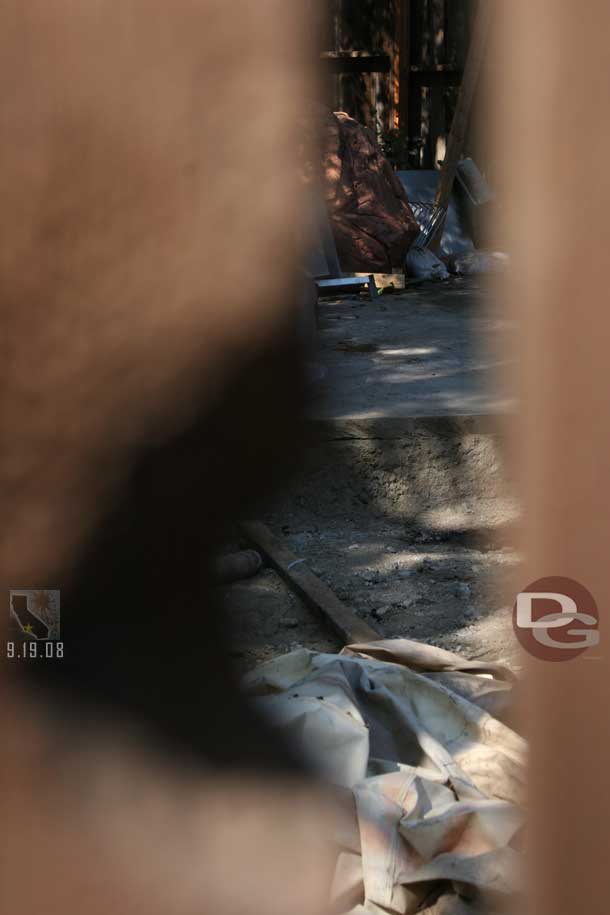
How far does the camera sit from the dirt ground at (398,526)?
308 cm

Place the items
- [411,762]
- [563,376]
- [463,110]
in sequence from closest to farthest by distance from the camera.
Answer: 1. [563,376]
2. [411,762]
3. [463,110]

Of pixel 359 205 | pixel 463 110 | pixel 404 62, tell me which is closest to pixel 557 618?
pixel 359 205

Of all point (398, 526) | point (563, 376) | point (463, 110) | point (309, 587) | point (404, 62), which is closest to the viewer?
point (563, 376)

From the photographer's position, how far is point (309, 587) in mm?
3100

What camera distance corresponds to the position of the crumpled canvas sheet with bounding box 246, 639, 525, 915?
59.4 inches

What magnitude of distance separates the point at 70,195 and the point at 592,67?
18.0 inches

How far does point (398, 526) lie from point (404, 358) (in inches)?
60.5

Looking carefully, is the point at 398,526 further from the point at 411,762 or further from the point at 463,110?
the point at 463,110

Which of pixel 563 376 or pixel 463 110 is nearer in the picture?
pixel 563 376

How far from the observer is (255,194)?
3.15 ft

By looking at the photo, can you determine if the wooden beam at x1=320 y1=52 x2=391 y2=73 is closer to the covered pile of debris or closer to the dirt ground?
the covered pile of debris

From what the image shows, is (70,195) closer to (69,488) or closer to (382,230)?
(69,488)

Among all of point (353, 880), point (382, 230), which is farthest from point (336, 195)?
point (353, 880)

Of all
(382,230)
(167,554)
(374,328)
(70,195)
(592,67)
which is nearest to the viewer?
(592,67)
